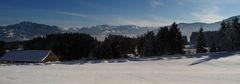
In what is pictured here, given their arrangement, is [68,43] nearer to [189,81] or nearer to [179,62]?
[179,62]

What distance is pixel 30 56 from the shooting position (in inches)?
3004

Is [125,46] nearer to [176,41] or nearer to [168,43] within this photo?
[168,43]

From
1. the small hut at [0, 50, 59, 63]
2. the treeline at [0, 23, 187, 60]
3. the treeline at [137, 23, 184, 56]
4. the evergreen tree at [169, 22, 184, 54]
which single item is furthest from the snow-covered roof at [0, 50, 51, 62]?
the evergreen tree at [169, 22, 184, 54]

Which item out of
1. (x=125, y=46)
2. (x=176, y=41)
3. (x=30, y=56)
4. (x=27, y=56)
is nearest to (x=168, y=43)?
(x=176, y=41)

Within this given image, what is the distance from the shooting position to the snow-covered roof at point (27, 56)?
7431 cm

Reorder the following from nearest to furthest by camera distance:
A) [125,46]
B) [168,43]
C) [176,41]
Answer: [176,41] < [168,43] < [125,46]

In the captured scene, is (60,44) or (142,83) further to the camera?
(60,44)

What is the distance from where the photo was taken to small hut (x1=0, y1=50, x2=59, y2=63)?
74106 mm

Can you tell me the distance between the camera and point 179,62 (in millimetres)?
39344

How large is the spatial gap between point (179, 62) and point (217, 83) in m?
17.2

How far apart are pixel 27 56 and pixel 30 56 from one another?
3.08 feet

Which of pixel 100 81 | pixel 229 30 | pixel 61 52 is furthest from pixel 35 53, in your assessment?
pixel 100 81

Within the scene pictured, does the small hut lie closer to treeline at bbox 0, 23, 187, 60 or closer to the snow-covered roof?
the snow-covered roof

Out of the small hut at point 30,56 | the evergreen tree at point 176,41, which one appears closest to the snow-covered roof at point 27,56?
the small hut at point 30,56
